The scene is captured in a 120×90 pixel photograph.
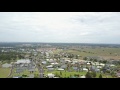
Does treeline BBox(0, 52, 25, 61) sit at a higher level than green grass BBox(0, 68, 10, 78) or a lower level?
higher

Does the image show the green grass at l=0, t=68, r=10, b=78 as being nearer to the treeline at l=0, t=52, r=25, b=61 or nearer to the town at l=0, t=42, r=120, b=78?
the town at l=0, t=42, r=120, b=78

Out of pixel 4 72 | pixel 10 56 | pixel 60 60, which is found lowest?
pixel 4 72

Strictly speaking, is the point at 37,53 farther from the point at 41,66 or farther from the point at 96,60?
the point at 96,60

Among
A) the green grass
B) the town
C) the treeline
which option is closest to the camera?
the green grass

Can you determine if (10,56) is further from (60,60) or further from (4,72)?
(60,60)

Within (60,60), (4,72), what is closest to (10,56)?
(4,72)

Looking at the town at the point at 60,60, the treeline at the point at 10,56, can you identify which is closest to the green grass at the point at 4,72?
the town at the point at 60,60

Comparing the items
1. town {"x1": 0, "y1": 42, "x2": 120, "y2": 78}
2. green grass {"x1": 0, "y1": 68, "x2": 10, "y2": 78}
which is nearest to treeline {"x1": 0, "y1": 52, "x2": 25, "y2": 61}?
town {"x1": 0, "y1": 42, "x2": 120, "y2": 78}
